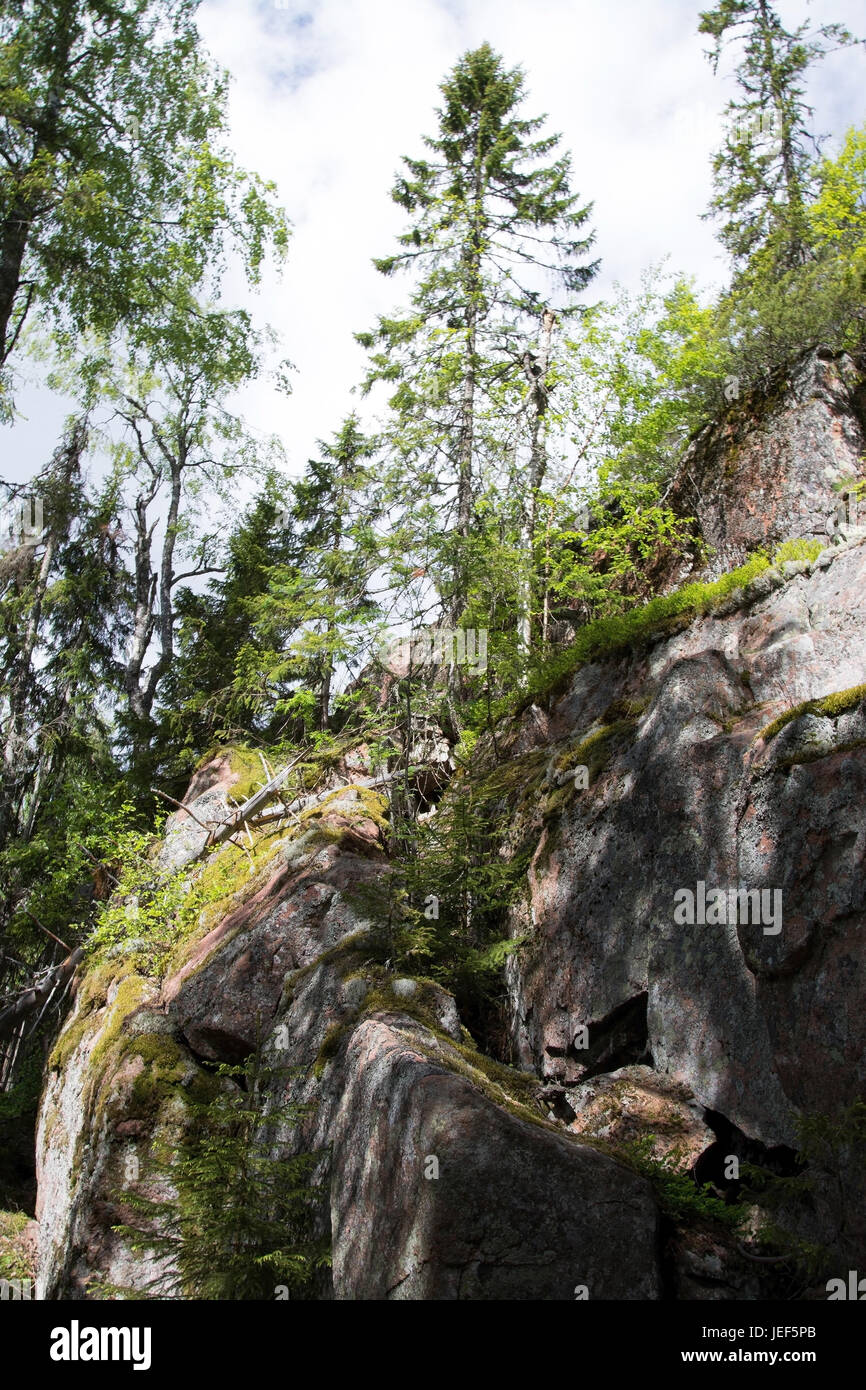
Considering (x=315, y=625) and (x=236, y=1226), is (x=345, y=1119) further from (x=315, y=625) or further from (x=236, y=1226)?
(x=315, y=625)

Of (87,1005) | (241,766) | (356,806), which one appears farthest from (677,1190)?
(241,766)

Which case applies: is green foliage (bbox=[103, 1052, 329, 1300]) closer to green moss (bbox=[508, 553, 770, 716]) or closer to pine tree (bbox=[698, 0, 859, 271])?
green moss (bbox=[508, 553, 770, 716])

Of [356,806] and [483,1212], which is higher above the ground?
[356,806]

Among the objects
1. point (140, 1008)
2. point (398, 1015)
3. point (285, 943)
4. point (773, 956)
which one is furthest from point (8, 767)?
point (773, 956)

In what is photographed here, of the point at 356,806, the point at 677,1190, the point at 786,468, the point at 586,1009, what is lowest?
the point at 677,1190

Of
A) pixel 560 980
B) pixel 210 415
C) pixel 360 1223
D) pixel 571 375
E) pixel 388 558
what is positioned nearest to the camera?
pixel 360 1223

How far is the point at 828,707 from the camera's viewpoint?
5.97 m

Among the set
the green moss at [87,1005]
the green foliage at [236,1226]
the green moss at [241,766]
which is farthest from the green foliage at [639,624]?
the green foliage at [236,1226]

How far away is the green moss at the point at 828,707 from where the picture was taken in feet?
19.2

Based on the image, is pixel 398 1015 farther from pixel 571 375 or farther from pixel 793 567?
pixel 571 375

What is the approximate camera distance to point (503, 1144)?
4641mm

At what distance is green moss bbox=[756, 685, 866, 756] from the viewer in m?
5.84

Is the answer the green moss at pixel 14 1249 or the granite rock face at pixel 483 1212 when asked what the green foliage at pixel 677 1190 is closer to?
the granite rock face at pixel 483 1212
